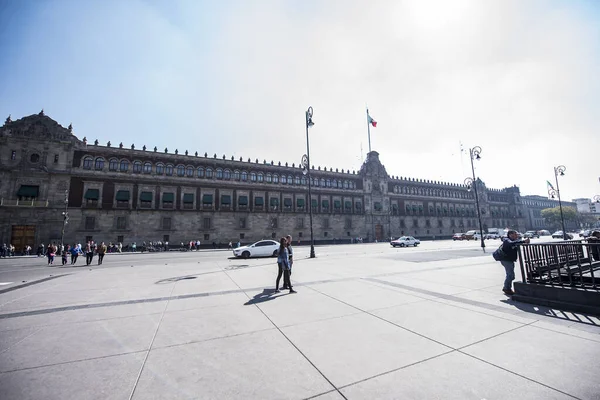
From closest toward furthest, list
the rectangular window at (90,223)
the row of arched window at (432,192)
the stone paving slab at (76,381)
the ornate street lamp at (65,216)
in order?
the stone paving slab at (76,381), the ornate street lamp at (65,216), the rectangular window at (90,223), the row of arched window at (432,192)

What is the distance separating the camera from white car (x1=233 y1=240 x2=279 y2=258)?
62.2 feet

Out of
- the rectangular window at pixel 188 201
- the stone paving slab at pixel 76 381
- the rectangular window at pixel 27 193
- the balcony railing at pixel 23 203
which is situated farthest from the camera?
the rectangular window at pixel 188 201

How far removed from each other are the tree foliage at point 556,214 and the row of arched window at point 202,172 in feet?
237

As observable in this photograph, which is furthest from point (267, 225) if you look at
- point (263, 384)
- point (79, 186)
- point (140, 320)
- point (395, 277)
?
point (263, 384)

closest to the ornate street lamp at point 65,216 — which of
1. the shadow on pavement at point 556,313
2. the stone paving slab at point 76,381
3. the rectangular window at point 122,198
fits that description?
the rectangular window at point 122,198

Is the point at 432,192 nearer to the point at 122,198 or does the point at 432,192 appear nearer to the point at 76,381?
the point at 122,198

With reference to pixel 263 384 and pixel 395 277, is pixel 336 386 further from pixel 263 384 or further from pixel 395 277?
pixel 395 277

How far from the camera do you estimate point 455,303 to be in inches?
221

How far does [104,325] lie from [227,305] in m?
2.34

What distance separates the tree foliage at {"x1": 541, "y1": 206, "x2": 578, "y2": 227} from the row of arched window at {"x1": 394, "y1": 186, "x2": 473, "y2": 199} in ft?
97.8

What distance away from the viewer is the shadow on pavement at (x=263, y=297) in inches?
242

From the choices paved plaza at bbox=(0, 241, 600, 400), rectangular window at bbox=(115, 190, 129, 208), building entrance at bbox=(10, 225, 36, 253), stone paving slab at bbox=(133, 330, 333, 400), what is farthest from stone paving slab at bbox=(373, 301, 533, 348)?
building entrance at bbox=(10, 225, 36, 253)

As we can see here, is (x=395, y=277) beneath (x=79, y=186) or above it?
beneath

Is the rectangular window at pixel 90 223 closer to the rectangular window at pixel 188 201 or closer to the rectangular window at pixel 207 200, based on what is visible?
the rectangular window at pixel 188 201
